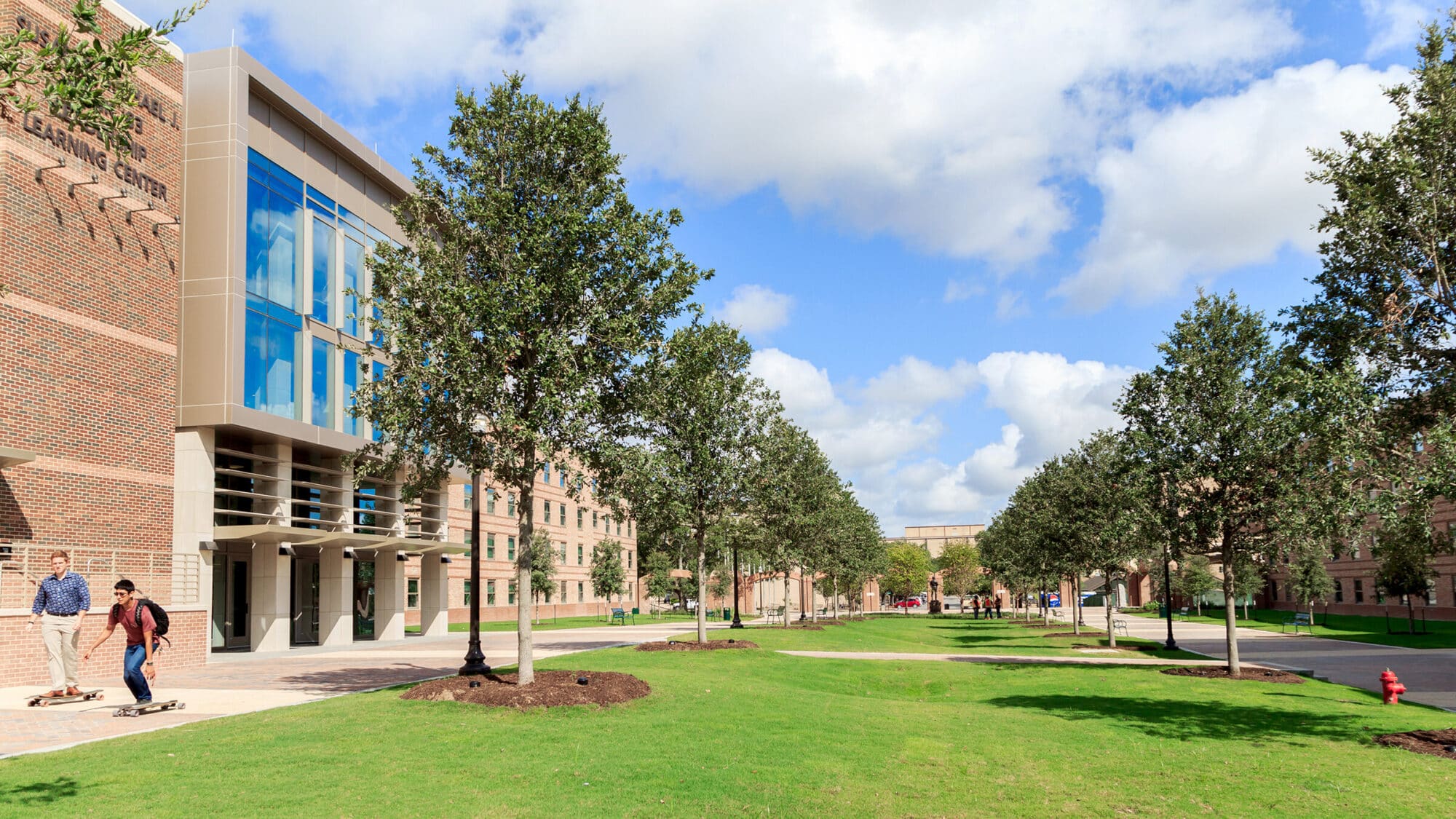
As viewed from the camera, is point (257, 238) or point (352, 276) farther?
point (352, 276)

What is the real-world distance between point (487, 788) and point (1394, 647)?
39.5m

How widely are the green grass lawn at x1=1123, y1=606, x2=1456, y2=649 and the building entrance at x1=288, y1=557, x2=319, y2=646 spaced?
139ft

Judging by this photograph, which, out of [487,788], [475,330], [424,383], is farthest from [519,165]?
[487,788]

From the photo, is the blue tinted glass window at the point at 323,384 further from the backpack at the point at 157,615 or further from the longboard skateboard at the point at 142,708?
the backpack at the point at 157,615

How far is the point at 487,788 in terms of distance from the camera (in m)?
10.1

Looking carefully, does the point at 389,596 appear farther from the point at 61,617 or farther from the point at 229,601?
the point at 61,617

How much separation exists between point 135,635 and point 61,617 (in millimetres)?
2500

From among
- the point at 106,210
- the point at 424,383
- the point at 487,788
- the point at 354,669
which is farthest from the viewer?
the point at 106,210

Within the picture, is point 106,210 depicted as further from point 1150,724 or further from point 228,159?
point 1150,724

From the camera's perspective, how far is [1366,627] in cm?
5462

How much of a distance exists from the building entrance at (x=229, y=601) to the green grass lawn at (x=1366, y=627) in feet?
142

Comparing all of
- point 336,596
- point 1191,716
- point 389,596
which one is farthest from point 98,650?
point 1191,716

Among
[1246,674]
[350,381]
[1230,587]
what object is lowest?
[1246,674]

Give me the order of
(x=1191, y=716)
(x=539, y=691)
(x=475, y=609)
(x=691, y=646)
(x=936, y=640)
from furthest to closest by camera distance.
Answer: (x=936, y=640), (x=691, y=646), (x=475, y=609), (x=1191, y=716), (x=539, y=691)
